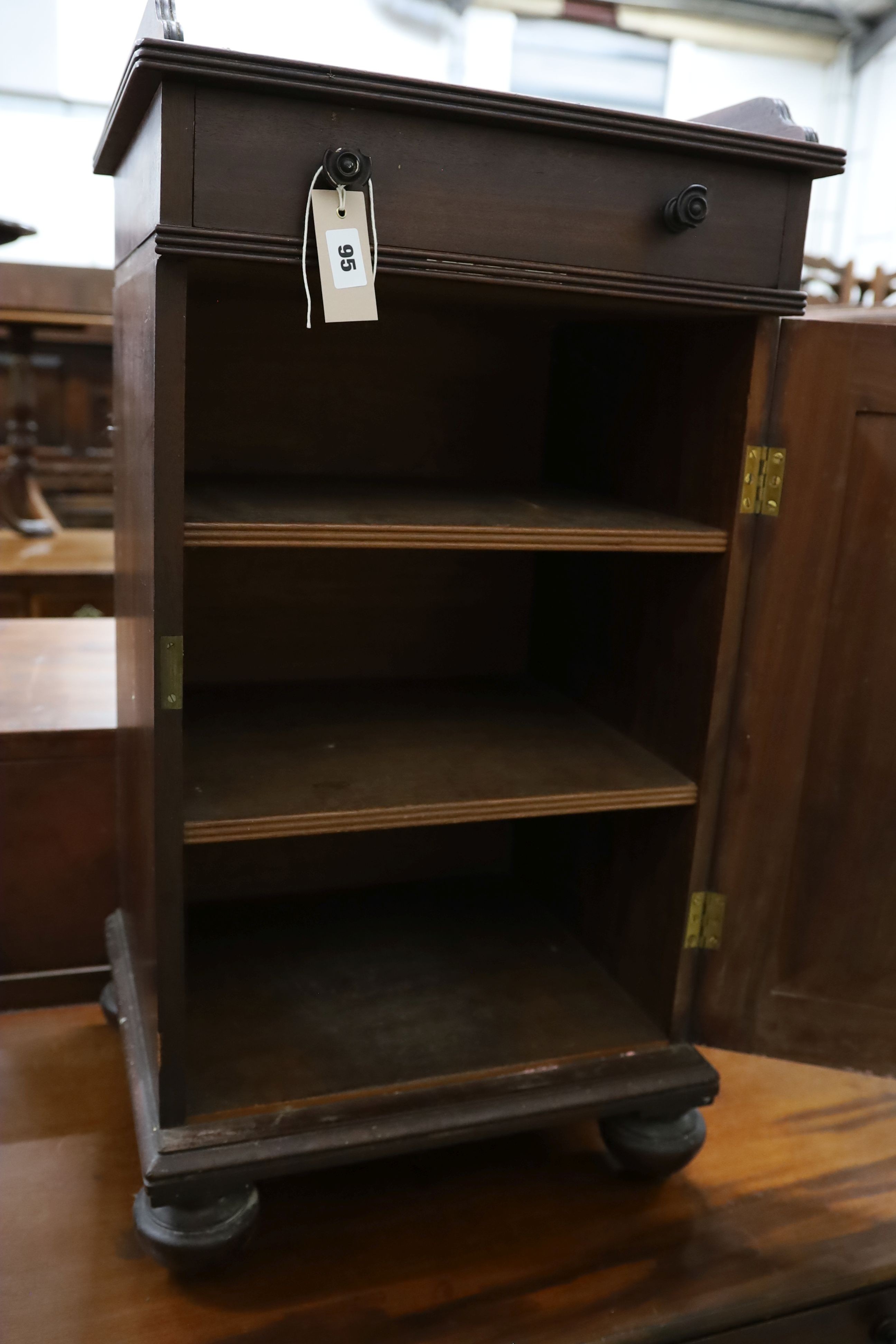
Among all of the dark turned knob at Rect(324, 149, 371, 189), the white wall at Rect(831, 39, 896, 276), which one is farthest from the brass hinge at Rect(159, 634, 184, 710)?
the white wall at Rect(831, 39, 896, 276)

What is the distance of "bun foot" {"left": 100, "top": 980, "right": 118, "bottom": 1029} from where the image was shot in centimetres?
172

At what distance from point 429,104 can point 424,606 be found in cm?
89

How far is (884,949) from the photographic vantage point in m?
1.44

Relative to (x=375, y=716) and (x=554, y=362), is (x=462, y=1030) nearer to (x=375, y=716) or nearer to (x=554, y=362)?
(x=375, y=716)

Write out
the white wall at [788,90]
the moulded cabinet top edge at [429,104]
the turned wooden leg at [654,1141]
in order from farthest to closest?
the white wall at [788,90] < the turned wooden leg at [654,1141] < the moulded cabinet top edge at [429,104]

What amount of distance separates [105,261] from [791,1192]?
6.25m

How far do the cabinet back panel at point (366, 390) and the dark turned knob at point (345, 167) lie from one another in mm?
457

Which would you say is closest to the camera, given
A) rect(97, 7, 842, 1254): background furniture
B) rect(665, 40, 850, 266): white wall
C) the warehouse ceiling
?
rect(97, 7, 842, 1254): background furniture

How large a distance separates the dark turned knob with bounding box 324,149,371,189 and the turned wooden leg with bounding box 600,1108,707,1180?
1.20 meters

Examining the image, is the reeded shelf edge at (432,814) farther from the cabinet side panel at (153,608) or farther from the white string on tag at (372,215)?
the white string on tag at (372,215)

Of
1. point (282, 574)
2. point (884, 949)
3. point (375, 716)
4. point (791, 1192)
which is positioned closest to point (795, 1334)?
point (791, 1192)

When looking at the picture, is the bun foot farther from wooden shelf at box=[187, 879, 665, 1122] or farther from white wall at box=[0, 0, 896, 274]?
white wall at box=[0, 0, 896, 274]

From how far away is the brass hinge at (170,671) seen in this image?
1.15 meters

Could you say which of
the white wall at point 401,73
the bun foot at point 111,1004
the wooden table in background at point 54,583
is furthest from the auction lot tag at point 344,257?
the white wall at point 401,73
